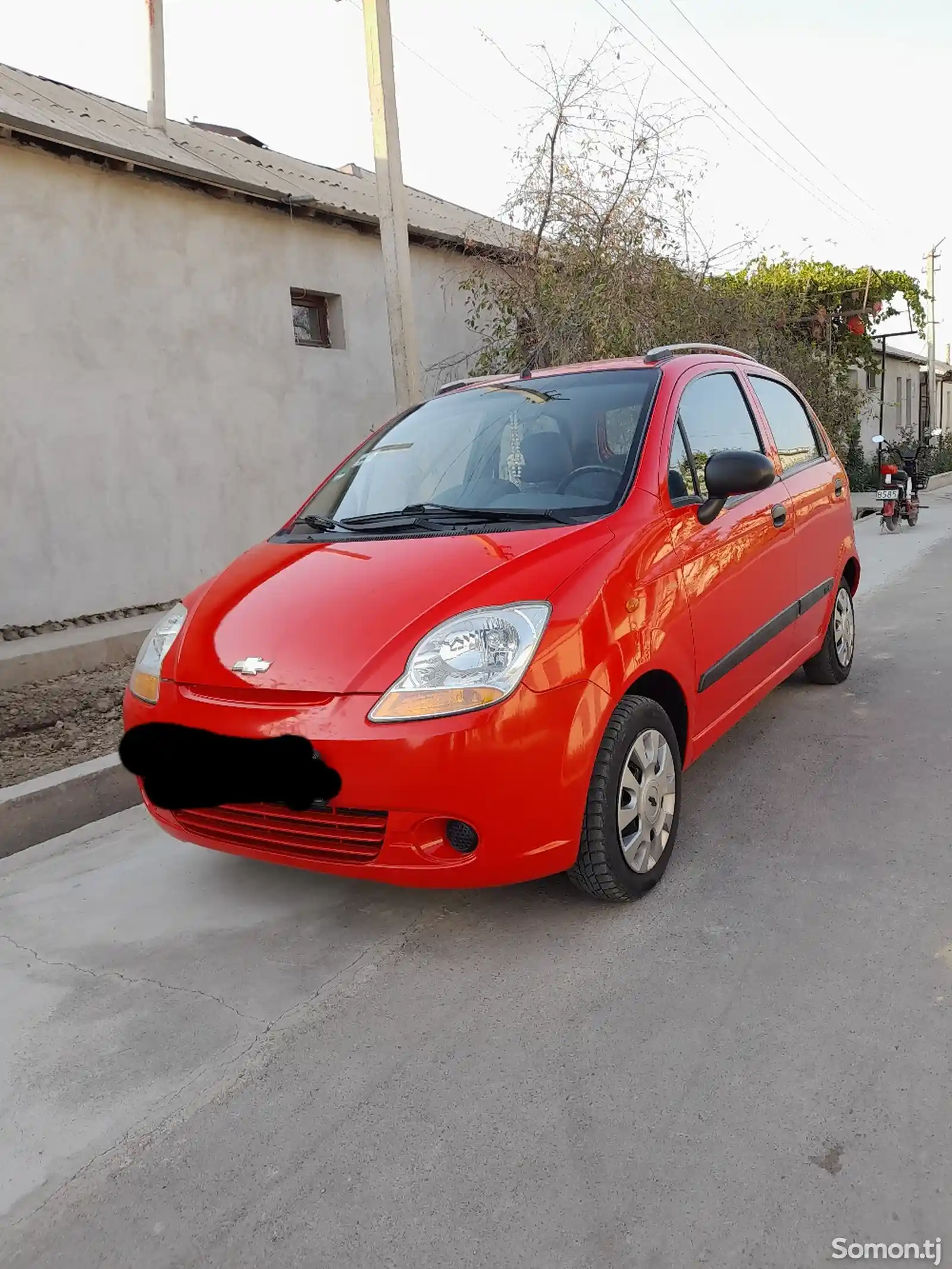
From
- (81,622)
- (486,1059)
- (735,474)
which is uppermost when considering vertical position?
(735,474)

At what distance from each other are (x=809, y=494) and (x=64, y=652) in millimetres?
4680

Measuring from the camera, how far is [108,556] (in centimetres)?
791

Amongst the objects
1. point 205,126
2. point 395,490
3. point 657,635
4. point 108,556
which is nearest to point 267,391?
point 108,556

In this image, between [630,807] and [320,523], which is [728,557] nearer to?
[630,807]

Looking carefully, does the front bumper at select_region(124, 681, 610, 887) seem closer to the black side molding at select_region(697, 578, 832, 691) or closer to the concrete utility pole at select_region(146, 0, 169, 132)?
the black side molding at select_region(697, 578, 832, 691)

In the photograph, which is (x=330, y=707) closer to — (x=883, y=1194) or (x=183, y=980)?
(x=183, y=980)

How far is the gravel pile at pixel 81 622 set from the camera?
721 cm

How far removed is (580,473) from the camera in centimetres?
350

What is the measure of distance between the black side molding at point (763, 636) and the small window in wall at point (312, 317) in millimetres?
6415

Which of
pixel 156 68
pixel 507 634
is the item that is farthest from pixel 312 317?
pixel 507 634

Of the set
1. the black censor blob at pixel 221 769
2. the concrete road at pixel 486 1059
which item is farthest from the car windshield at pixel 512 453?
the concrete road at pixel 486 1059

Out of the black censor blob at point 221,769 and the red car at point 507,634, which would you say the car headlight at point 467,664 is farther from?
the black censor blob at point 221,769

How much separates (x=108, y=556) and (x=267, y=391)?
7.45 feet

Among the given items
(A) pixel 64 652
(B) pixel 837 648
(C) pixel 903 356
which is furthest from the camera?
(C) pixel 903 356
